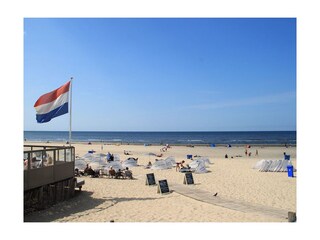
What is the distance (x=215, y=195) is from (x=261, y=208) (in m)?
2.49

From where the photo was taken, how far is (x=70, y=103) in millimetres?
12422

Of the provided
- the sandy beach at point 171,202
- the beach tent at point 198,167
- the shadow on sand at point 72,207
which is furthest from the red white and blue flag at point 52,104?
the beach tent at point 198,167

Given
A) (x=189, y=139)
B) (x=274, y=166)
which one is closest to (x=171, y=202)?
(x=274, y=166)

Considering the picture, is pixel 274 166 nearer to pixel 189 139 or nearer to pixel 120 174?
pixel 120 174

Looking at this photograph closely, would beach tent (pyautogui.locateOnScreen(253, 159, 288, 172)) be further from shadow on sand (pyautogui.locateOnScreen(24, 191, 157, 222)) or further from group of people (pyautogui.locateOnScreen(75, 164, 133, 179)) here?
shadow on sand (pyautogui.locateOnScreen(24, 191, 157, 222))

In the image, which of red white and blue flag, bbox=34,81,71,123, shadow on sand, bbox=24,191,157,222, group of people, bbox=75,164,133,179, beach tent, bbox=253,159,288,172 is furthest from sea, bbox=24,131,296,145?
red white and blue flag, bbox=34,81,71,123

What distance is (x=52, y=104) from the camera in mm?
11969

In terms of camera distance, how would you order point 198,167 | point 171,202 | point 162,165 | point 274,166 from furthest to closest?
point 162,165, point 274,166, point 198,167, point 171,202

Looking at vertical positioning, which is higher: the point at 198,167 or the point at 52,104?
the point at 52,104

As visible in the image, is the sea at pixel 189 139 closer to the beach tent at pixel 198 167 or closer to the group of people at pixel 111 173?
the beach tent at pixel 198 167
